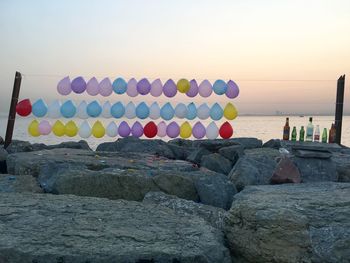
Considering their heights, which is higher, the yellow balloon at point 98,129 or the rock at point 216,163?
the yellow balloon at point 98,129

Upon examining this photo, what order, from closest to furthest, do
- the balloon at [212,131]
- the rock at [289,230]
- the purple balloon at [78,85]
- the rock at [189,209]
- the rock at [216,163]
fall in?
the rock at [289,230], the rock at [189,209], the rock at [216,163], the purple balloon at [78,85], the balloon at [212,131]

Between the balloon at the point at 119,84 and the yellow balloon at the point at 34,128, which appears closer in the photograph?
the balloon at the point at 119,84

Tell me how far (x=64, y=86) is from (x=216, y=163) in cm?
365

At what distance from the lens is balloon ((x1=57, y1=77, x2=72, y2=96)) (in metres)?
8.62

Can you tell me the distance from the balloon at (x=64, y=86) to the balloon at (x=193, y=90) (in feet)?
7.95

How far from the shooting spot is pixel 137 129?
892 centimetres

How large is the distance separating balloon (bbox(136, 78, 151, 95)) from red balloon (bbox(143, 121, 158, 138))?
2.40ft

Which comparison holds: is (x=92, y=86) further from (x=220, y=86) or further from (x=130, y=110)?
(x=220, y=86)

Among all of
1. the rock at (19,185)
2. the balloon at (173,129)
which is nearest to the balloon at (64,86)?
the balloon at (173,129)

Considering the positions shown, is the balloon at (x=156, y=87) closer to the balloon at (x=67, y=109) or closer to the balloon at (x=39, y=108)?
the balloon at (x=67, y=109)

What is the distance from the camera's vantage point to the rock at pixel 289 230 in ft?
8.69

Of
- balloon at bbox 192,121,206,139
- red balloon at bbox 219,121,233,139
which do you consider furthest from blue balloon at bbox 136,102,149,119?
red balloon at bbox 219,121,233,139

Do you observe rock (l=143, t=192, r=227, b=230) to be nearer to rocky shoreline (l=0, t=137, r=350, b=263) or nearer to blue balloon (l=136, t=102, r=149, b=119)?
rocky shoreline (l=0, t=137, r=350, b=263)

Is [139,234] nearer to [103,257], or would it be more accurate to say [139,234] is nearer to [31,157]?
[103,257]
